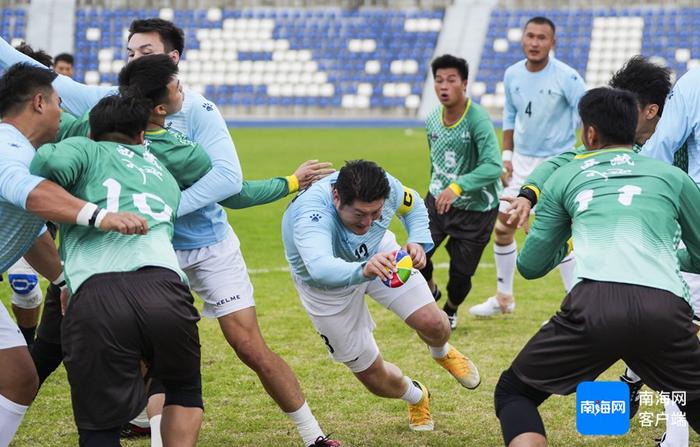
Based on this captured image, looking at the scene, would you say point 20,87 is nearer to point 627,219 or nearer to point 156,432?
point 156,432

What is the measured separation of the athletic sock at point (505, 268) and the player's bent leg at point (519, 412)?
5.26 m

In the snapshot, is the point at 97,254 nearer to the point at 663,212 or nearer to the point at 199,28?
the point at 663,212

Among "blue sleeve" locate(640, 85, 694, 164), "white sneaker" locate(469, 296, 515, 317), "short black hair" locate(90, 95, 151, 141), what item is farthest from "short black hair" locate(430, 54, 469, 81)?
"short black hair" locate(90, 95, 151, 141)

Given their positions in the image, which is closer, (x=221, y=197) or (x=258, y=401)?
(x=221, y=197)

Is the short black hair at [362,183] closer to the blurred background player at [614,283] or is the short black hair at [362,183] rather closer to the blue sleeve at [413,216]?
the blue sleeve at [413,216]

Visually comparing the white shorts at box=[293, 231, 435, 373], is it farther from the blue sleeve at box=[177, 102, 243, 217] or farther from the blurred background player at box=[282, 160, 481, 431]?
the blue sleeve at box=[177, 102, 243, 217]

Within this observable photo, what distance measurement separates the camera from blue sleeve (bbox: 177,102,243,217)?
5.51 metres

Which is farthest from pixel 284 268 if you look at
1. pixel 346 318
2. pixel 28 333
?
pixel 346 318

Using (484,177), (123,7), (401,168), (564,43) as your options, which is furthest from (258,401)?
(123,7)

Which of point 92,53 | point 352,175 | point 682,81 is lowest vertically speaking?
point 92,53

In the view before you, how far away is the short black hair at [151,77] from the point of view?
5.38 m

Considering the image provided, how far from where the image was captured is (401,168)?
21812 millimetres

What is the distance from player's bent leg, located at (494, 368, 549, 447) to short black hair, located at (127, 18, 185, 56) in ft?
9.86

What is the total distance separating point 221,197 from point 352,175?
767 millimetres
